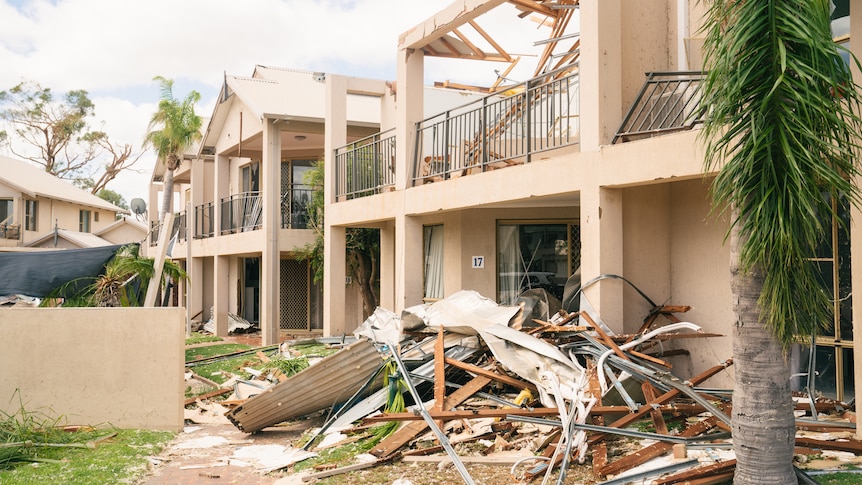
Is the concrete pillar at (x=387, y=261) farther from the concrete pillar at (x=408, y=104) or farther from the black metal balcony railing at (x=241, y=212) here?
the black metal balcony railing at (x=241, y=212)

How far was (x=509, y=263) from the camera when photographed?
43.4 feet

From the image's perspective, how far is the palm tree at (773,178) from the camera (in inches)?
189

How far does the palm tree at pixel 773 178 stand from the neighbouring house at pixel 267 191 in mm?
10022

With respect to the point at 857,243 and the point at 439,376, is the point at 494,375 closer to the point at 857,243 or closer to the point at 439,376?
the point at 439,376

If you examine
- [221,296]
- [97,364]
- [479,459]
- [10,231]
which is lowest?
[479,459]

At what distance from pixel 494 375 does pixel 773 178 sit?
4477 mm

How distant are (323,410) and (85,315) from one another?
3.33 m

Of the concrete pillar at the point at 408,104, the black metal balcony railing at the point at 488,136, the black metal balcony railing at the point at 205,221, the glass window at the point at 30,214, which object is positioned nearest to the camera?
the black metal balcony railing at the point at 488,136

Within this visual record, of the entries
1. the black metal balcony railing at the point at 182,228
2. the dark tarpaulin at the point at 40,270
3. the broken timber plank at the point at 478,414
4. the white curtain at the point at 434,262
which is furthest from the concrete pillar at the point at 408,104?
the black metal balcony railing at the point at 182,228

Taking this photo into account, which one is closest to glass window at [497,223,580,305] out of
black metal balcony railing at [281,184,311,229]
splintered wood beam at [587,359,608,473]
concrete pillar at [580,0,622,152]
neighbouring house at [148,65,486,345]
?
neighbouring house at [148,65,486,345]

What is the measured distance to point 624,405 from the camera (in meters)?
7.67

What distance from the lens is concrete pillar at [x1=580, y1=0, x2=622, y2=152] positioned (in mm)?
9164

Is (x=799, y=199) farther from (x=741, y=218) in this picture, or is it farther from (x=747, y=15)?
(x=747, y=15)

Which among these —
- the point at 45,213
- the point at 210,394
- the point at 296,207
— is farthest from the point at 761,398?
the point at 45,213
